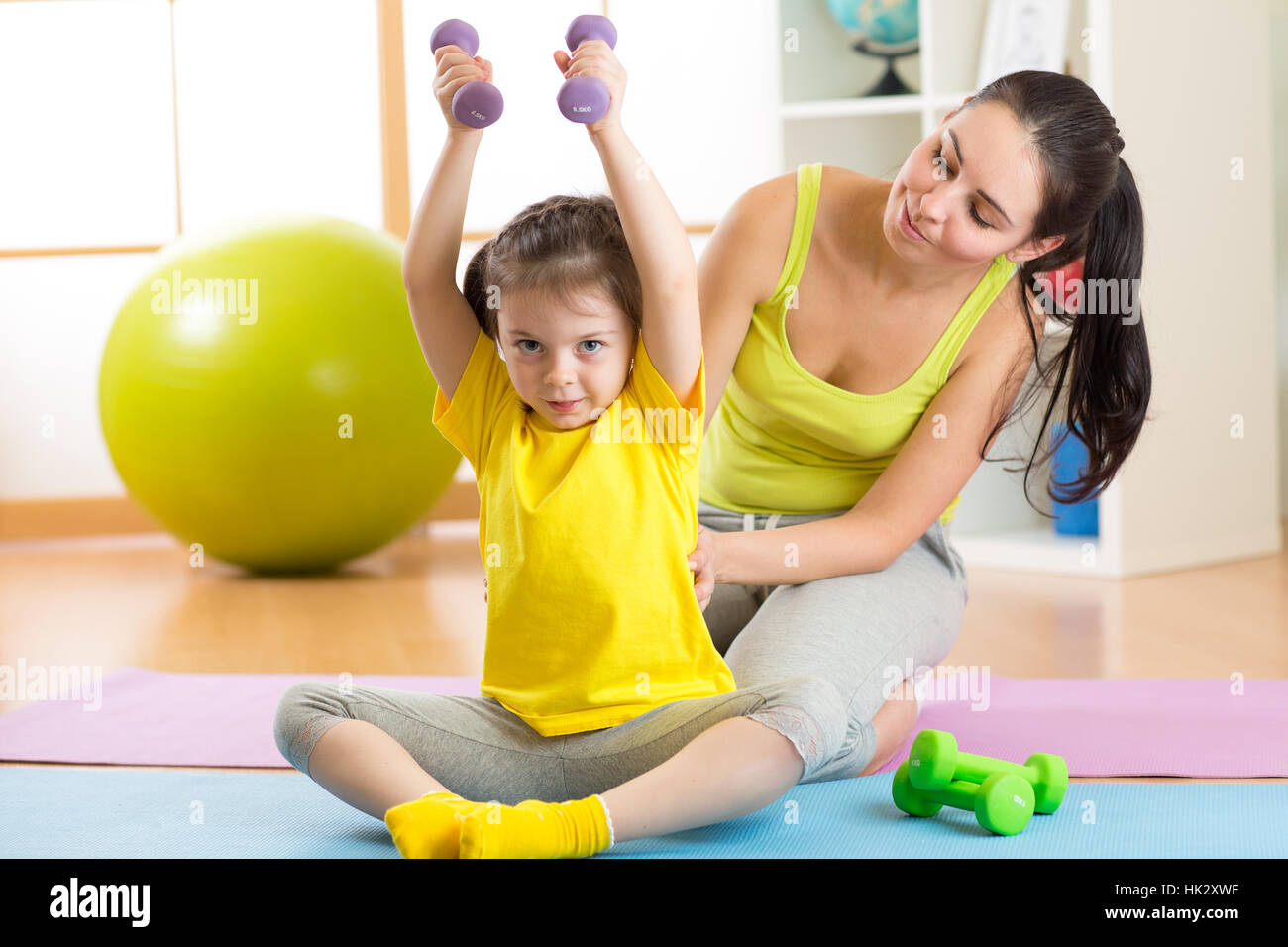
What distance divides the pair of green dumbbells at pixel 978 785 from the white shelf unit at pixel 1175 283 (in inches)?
53.9

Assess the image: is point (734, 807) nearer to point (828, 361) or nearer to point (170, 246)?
point (828, 361)

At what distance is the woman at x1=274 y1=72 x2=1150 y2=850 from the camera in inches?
50.0

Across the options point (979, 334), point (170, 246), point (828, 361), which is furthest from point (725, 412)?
point (170, 246)

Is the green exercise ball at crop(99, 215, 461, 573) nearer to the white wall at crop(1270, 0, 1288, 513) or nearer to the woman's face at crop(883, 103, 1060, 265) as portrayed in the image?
the woman's face at crop(883, 103, 1060, 265)

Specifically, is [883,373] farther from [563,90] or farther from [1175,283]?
[1175,283]

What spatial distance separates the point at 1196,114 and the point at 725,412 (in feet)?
5.00

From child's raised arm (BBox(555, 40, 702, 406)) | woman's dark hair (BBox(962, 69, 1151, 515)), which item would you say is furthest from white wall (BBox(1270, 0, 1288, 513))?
child's raised arm (BBox(555, 40, 702, 406))

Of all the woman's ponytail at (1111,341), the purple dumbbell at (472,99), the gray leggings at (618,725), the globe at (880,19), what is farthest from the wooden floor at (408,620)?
the globe at (880,19)

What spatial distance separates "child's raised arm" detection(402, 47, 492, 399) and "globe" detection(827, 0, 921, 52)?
2.00 m

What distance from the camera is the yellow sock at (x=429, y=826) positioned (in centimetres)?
96

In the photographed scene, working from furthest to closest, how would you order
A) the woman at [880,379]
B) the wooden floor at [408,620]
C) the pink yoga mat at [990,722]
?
the wooden floor at [408,620]
the pink yoga mat at [990,722]
the woman at [880,379]

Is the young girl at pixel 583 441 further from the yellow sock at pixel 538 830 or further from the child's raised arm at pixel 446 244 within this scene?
the yellow sock at pixel 538 830

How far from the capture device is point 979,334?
4.73 ft
